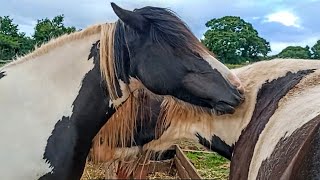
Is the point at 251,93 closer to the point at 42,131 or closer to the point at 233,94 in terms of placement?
the point at 233,94

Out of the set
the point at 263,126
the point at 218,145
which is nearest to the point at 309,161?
the point at 263,126

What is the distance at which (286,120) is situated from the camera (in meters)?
1.98

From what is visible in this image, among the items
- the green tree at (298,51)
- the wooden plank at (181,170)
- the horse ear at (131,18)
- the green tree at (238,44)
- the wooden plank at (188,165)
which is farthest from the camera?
the green tree at (238,44)

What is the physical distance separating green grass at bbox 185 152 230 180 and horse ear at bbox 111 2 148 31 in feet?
9.29

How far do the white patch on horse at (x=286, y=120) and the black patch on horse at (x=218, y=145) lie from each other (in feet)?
1.91

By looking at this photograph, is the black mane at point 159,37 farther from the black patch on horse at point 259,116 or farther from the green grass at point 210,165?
the green grass at point 210,165

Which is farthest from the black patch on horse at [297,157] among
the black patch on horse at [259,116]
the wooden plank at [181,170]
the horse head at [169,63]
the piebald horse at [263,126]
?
the wooden plank at [181,170]

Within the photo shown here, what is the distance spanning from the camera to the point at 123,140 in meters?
2.71

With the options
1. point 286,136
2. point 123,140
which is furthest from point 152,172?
point 286,136

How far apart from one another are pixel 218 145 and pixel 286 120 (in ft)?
2.76

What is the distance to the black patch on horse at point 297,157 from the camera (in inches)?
48.2

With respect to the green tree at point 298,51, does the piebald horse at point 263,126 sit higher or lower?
lower

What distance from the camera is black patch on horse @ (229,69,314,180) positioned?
226 centimetres

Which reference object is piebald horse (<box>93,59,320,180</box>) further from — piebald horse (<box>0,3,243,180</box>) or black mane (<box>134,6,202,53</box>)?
black mane (<box>134,6,202,53</box>)
